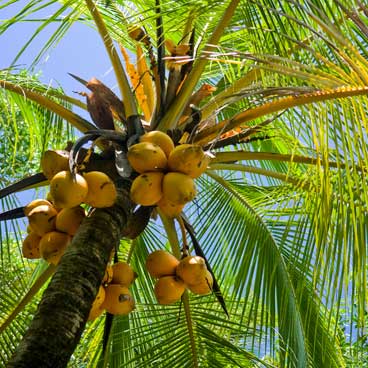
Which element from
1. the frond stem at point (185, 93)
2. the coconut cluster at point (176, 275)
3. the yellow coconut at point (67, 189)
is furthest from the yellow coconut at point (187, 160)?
the frond stem at point (185, 93)

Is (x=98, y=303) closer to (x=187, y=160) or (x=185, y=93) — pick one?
(x=187, y=160)

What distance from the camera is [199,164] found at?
2.34 meters

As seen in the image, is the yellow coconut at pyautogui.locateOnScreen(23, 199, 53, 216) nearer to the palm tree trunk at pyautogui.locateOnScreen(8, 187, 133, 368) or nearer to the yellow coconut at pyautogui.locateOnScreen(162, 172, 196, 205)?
the palm tree trunk at pyautogui.locateOnScreen(8, 187, 133, 368)

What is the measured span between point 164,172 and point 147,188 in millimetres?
117

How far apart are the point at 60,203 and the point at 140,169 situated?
336mm

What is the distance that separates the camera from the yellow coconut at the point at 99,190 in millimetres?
2254

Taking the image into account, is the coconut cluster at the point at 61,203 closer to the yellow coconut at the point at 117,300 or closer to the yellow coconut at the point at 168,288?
the yellow coconut at the point at 117,300

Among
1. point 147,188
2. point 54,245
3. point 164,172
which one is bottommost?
point 54,245

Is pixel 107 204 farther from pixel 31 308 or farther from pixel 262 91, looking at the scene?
pixel 31 308

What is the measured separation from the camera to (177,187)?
2268mm

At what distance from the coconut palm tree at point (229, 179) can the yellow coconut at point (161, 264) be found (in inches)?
5.8

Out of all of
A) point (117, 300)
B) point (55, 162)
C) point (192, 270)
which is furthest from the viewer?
point (192, 270)

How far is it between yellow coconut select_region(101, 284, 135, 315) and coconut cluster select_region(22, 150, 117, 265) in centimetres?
26

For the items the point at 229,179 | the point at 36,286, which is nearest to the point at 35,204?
the point at 36,286
